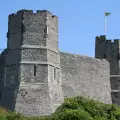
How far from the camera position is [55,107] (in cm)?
3272

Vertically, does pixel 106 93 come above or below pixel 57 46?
below

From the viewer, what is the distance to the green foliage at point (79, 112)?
29.2 metres

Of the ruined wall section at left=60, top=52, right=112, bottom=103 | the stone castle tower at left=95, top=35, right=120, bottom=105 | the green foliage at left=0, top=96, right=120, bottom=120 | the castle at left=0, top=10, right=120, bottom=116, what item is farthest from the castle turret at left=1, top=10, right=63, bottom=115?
the stone castle tower at left=95, top=35, right=120, bottom=105

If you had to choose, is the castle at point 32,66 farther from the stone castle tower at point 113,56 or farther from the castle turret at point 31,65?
the stone castle tower at point 113,56

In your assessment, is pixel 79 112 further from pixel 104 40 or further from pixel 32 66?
pixel 104 40

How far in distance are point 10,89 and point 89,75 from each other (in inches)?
333

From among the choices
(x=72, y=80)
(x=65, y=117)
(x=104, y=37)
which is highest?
(x=104, y=37)

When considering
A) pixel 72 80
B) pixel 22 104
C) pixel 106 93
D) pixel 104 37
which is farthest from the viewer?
pixel 104 37

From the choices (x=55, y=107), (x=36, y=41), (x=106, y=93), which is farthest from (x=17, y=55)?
(x=106, y=93)

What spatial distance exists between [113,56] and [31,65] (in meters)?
13.0

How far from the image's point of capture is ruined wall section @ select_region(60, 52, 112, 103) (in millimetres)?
36906

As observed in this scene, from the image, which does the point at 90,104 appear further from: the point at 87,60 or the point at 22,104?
the point at 87,60

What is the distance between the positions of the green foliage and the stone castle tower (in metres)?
9.43

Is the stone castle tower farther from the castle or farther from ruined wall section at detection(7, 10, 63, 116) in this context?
ruined wall section at detection(7, 10, 63, 116)
